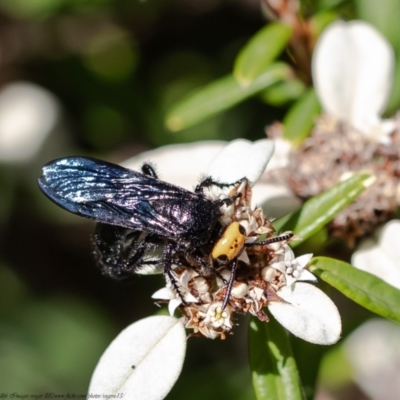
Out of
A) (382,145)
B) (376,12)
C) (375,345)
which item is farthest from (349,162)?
(375,345)

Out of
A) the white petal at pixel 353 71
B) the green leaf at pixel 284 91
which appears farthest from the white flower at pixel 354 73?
the green leaf at pixel 284 91

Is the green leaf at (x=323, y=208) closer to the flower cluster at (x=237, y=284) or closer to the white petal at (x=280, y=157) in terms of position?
the flower cluster at (x=237, y=284)

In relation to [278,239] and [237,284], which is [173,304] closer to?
[237,284]

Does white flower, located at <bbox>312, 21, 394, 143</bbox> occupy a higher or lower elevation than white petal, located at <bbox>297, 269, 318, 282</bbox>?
higher

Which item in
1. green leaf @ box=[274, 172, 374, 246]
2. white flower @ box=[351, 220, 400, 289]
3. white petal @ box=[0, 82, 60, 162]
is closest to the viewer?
green leaf @ box=[274, 172, 374, 246]

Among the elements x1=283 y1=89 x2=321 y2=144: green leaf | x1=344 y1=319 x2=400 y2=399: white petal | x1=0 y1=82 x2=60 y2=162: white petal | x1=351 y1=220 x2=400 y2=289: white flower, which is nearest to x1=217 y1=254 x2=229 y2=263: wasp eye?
x1=351 y1=220 x2=400 y2=289: white flower

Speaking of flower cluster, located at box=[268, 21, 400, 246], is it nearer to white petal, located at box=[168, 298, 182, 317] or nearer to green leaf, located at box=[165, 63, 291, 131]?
green leaf, located at box=[165, 63, 291, 131]

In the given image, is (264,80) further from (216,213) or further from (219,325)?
(219,325)
